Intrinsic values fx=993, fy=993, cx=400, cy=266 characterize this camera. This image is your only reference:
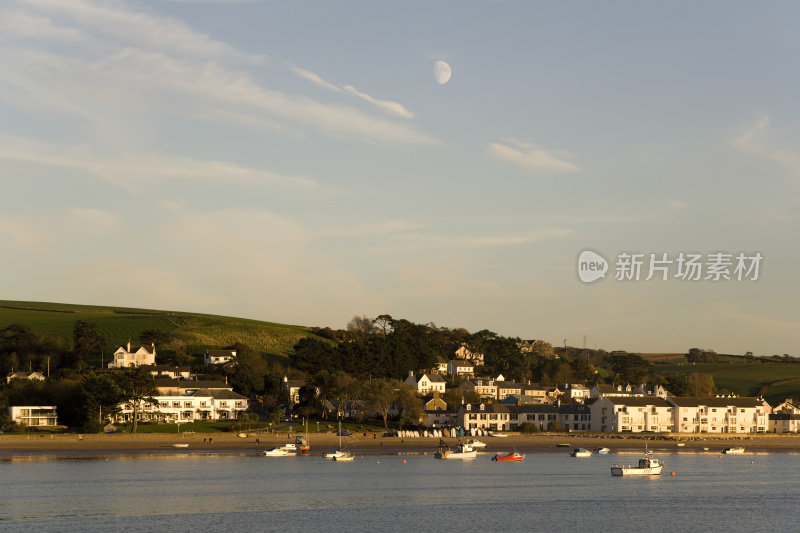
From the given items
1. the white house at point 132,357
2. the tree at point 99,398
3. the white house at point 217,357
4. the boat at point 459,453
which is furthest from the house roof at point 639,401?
the white house at point 132,357

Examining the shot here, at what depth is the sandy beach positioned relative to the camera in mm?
119750

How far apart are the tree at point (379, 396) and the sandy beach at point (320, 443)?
21.6 feet

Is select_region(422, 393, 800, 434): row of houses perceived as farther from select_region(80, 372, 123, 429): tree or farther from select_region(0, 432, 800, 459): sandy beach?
select_region(80, 372, 123, 429): tree

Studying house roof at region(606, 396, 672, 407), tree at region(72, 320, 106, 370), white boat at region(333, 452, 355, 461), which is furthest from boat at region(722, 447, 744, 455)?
tree at region(72, 320, 106, 370)

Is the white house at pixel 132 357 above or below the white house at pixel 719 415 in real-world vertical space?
above

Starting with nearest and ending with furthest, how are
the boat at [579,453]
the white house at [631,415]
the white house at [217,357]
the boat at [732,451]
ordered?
1. the boat at [579,453]
2. the boat at [732,451]
3. the white house at [631,415]
4. the white house at [217,357]

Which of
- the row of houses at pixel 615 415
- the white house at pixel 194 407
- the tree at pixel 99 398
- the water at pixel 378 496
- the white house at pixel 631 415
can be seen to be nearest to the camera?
the water at pixel 378 496

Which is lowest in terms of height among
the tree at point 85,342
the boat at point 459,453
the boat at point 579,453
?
the boat at point 579,453

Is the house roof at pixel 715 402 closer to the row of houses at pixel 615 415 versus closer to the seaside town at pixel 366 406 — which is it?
the row of houses at pixel 615 415

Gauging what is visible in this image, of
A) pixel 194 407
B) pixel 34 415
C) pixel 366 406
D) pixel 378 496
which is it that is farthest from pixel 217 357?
pixel 378 496

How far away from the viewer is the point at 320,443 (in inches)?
5231

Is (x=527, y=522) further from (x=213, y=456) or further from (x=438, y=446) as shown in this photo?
(x=438, y=446)

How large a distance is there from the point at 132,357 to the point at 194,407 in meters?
39.5

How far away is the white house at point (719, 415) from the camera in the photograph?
17500 cm
